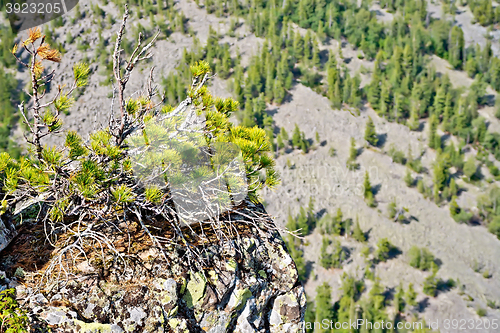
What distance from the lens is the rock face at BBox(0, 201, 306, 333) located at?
307 cm

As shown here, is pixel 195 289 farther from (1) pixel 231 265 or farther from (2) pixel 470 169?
(2) pixel 470 169

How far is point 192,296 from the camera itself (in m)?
3.40

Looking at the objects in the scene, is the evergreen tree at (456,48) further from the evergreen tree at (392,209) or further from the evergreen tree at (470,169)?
the evergreen tree at (392,209)

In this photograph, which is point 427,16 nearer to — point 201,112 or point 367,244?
point 367,244

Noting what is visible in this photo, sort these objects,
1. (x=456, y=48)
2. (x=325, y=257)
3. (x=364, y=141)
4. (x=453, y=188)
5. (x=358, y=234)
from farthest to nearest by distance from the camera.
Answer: (x=456, y=48) < (x=364, y=141) < (x=453, y=188) < (x=358, y=234) < (x=325, y=257)

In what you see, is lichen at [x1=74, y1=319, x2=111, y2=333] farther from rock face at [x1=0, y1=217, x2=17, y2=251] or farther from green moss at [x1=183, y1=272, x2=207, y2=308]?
rock face at [x1=0, y1=217, x2=17, y2=251]

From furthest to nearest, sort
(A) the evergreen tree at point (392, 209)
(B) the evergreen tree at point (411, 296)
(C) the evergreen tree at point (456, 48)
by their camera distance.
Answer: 1. (C) the evergreen tree at point (456, 48)
2. (A) the evergreen tree at point (392, 209)
3. (B) the evergreen tree at point (411, 296)

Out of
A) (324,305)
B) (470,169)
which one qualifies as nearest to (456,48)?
(470,169)

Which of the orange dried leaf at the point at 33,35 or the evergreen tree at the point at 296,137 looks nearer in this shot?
the orange dried leaf at the point at 33,35

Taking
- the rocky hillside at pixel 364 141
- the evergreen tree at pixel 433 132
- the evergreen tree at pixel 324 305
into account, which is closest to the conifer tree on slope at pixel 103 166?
the rocky hillside at pixel 364 141

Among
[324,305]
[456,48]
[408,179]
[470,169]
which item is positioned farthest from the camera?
[456,48]

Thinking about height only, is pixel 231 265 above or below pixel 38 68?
below

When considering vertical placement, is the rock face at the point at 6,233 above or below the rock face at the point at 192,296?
above

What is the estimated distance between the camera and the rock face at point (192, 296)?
10.1 feet
